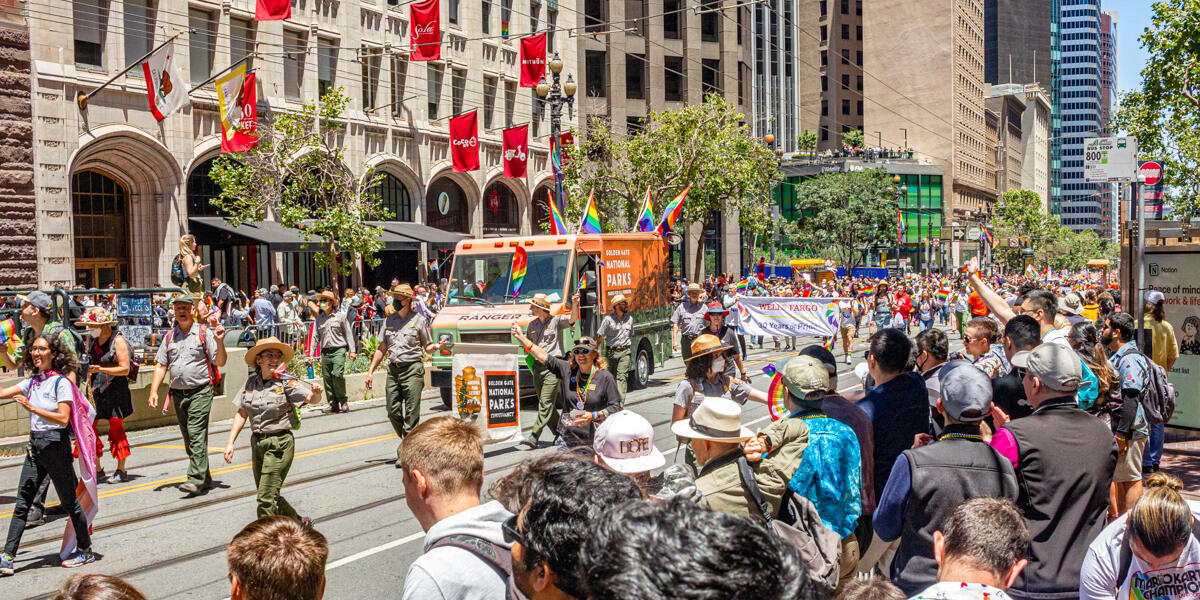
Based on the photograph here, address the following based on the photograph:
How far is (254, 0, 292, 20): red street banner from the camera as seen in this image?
25969 millimetres

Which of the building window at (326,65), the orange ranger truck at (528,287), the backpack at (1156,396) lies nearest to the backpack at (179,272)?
the orange ranger truck at (528,287)

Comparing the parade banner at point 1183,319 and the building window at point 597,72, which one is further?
the building window at point 597,72

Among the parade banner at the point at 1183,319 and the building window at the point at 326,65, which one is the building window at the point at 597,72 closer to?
the building window at the point at 326,65

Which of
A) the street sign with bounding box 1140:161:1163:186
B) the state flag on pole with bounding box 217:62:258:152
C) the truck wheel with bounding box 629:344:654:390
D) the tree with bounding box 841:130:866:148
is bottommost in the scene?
the truck wheel with bounding box 629:344:654:390

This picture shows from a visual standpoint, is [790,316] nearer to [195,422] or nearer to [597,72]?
[195,422]

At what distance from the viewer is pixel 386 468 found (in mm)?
11078

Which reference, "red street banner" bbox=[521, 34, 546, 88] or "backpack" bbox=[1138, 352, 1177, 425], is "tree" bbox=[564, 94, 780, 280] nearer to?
"red street banner" bbox=[521, 34, 546, 88]

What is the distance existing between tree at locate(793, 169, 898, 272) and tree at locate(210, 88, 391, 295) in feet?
139

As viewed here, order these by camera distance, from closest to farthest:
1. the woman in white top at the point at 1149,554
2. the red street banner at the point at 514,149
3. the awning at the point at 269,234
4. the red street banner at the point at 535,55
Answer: the woman in white top at the point at 1149,554, the awning at the point at 269,234, the red street banner at the point at 535,55, the red street banner at the point at 514,149

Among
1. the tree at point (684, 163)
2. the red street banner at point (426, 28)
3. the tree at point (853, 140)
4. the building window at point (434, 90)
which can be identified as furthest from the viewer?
the tree at point (853, 140)

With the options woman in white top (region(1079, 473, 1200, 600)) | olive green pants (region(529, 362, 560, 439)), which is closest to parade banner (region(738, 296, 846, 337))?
olive green pants (region(529, 362, 560, 439))

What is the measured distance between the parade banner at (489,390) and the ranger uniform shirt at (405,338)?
1.55 ft

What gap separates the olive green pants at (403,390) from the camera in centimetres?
1123

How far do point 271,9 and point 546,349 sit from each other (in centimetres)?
1808
